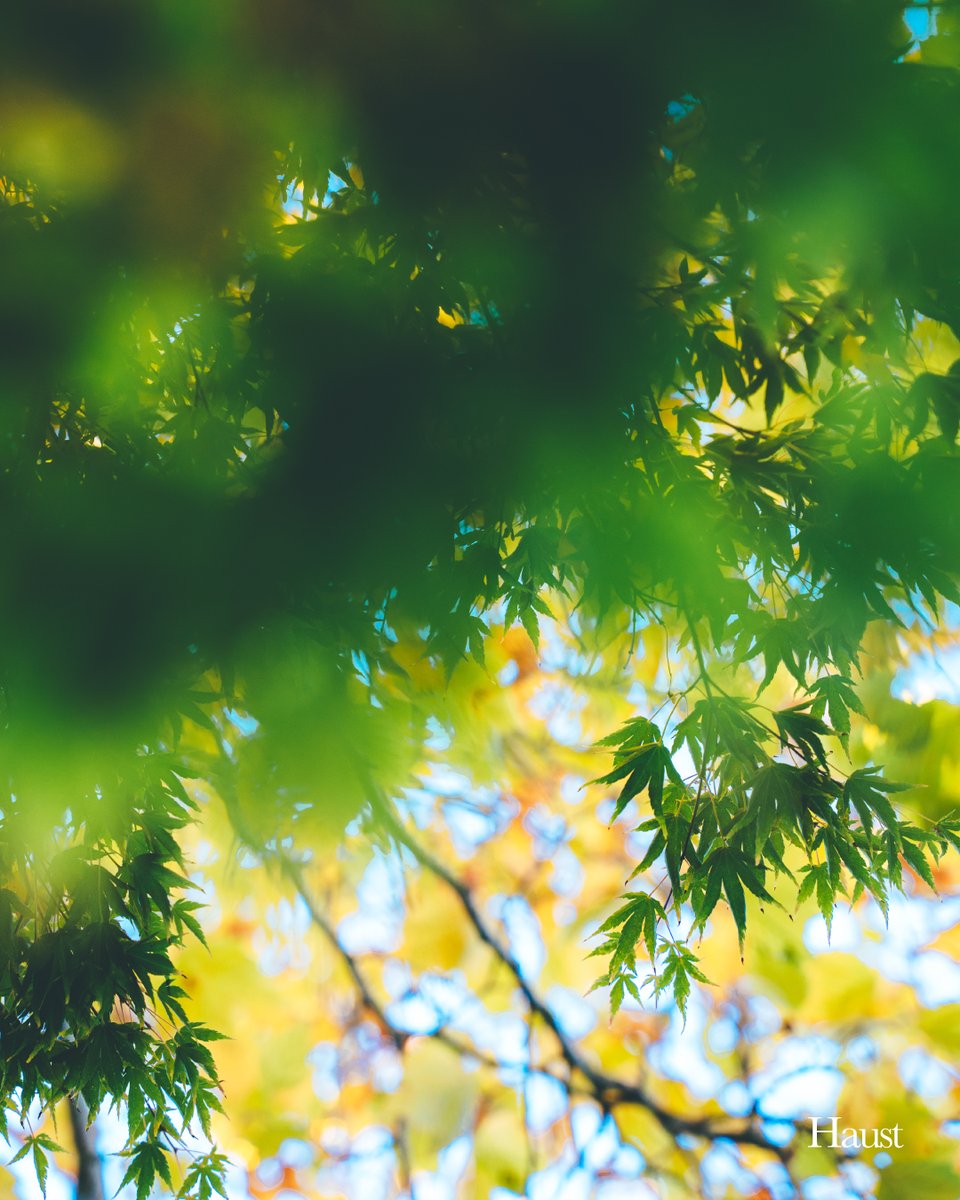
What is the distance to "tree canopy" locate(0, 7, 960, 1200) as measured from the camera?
1339mm

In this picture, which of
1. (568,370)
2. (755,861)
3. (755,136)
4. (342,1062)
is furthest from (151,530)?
(342,1062)

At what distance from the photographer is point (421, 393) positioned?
1.49m

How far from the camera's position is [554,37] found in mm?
1432

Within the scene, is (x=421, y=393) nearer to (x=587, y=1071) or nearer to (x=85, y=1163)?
(x=587, y=1071)

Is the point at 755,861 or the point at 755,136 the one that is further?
the point at 755,136

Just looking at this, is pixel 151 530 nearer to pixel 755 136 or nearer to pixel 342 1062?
pixel 755 136

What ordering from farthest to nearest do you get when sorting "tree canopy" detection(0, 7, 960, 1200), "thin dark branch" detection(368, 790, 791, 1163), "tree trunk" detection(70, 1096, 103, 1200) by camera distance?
1. "thin dark branch" detection(368, 790, 791, 1163)
2. "tree trunk" detection(70, 1096, 103, 1200)
3. "tree canopy" detection(0, 7, 960, 1200)

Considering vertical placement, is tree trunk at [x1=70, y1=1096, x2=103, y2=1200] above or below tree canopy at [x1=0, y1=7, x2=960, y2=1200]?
below

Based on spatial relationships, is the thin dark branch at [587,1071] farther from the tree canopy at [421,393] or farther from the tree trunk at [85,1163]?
the tree canopy at [421,393]

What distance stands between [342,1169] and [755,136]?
3.61 metres

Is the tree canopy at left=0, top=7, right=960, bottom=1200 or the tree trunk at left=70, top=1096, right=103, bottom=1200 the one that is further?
the tree trunk at left=70, top=1096, right=103, bottom=1200

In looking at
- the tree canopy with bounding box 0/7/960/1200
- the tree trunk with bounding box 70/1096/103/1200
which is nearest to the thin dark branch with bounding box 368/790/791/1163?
the tree trunk with bounding box 70/1096/103/1200

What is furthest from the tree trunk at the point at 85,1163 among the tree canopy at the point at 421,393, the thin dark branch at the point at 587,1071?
the tree canopy at the point at 421,393

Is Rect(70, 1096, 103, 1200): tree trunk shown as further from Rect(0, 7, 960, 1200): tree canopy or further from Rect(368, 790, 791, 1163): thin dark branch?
Rect(0, 7, 960, 1200): tree canopy
